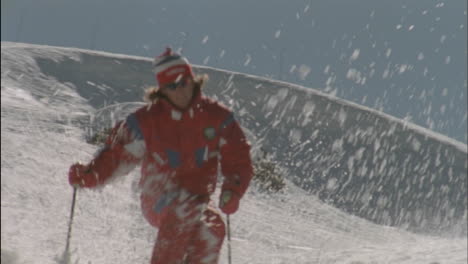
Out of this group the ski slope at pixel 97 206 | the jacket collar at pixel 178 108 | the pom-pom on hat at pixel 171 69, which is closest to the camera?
the jacket collar at pixel 178 108

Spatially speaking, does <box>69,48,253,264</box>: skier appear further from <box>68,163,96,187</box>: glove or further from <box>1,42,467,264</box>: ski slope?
<box>1,42,467,264</box>: ski slope

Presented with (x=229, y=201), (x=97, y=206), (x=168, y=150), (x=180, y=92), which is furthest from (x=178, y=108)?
(x=97, y=206)

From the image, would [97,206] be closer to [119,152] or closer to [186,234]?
[119,152]

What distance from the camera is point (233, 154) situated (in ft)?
10.7

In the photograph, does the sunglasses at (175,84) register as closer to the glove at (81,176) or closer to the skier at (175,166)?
the skier at (175,166)

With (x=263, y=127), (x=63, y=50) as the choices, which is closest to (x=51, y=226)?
(x=263, y=127)

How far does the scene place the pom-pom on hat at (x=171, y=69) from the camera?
10.5 ft

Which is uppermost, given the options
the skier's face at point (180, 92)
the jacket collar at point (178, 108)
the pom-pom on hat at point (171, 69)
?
the pom-pom on hat at point (171, 69)

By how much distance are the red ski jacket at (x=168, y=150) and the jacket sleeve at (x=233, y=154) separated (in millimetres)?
23

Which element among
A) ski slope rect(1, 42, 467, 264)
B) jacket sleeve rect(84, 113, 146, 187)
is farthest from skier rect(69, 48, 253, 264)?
ski slope rect(1, 42, 467, 264)

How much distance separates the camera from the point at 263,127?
16.1 meters

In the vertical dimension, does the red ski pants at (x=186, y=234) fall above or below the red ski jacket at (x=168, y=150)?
below

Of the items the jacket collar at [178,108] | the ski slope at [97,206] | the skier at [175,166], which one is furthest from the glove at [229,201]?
the ski slope at [97,206]

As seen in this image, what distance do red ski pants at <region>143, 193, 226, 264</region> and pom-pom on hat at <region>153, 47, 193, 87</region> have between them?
2.06 feet
